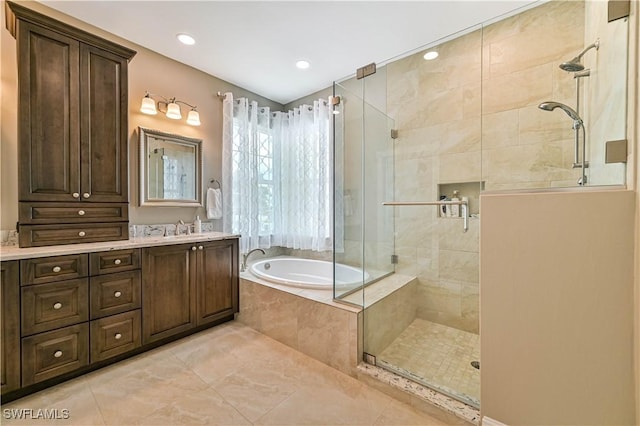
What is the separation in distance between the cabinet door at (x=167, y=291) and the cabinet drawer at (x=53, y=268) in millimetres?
357

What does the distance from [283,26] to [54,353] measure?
2802mm

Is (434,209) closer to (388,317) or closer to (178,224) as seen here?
(388,317)

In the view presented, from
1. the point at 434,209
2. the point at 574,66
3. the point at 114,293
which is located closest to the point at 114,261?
the point at 114,293

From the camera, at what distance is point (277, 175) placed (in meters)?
3.44

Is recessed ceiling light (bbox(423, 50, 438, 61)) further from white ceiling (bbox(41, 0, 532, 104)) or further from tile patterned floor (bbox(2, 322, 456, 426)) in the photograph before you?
tile patterned floor (bbox(2, 322, 456, 426))

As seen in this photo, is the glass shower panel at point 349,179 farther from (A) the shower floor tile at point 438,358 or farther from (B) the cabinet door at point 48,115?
(B) the cabinet door at point 48,115

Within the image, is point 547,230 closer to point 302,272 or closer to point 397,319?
point 397,319

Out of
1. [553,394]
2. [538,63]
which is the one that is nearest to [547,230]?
[553,394]

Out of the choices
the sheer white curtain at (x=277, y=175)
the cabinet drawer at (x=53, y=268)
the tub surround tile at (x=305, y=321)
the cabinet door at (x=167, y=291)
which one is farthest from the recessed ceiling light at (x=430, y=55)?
the cabinet drawer at (x=53, y=268)

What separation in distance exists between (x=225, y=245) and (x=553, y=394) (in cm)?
239

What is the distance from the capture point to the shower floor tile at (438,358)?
1.54m

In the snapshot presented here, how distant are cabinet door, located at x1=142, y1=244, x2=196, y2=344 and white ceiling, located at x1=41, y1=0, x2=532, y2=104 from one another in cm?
184

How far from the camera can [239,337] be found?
227cm

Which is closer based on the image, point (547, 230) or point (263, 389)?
point (547, 230)
